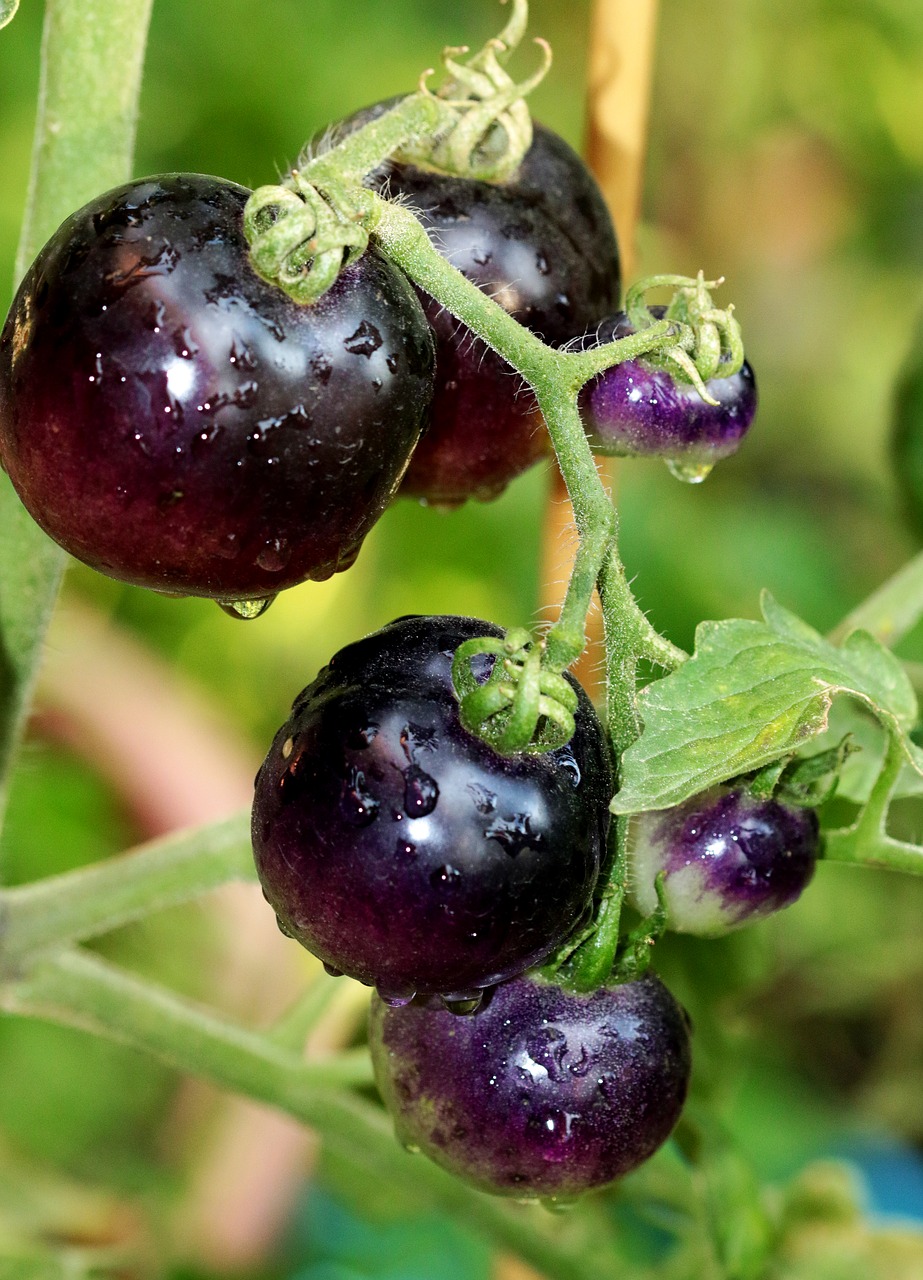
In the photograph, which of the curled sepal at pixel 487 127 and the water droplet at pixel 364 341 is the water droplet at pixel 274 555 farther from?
the curled sepal at pixel 487 127

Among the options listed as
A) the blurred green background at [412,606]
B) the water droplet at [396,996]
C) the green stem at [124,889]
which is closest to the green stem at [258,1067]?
the green stem at [124,889]

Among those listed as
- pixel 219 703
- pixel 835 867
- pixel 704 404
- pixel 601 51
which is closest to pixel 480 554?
pixel 219 703

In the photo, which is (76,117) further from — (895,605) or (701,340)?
(895,605)

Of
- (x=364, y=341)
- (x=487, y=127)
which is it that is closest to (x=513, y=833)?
(x=364, y=341)

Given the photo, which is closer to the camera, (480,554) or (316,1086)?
(316,1086)

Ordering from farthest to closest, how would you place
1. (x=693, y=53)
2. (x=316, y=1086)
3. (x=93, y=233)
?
(x=693, y=53) → (x=316, y=1086) → (x=93, y=233)

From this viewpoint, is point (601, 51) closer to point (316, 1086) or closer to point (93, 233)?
point (93, 233)
